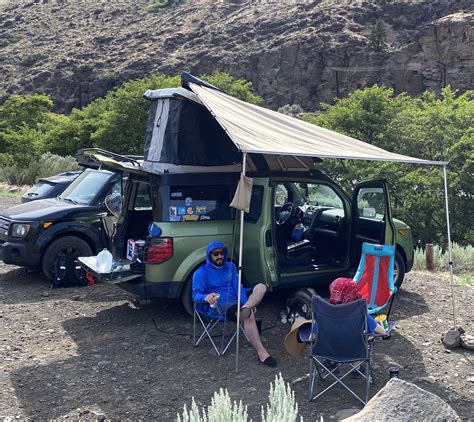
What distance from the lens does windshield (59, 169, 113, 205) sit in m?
9.32

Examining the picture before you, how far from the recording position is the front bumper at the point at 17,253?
28.1 feet

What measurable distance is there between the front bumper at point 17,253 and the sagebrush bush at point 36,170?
16231 mm

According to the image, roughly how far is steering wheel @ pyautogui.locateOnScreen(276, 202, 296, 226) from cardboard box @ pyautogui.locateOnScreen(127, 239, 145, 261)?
1894mm

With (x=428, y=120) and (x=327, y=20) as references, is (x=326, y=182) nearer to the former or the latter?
(x=428, y=120)

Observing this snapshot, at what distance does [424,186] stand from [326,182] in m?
7.12

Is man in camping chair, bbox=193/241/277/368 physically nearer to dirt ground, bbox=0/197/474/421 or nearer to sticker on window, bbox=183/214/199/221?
dirt ground, bbox=0/197/474/421

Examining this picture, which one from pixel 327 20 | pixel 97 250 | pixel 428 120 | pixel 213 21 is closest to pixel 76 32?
pixel 213 21

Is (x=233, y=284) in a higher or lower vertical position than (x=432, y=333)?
higher

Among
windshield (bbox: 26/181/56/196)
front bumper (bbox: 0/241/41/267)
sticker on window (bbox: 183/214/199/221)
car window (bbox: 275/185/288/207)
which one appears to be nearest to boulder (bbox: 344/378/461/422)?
sticker on window (bbox: 183/214/199/221)

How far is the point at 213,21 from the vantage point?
254 ft

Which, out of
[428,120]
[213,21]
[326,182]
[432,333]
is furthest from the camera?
[213,21]

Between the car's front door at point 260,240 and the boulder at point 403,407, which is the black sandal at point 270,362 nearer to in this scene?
the car's front door at point 260,240

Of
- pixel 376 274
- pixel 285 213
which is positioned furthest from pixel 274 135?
pixel 285 213

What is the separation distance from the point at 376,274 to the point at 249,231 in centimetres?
149
